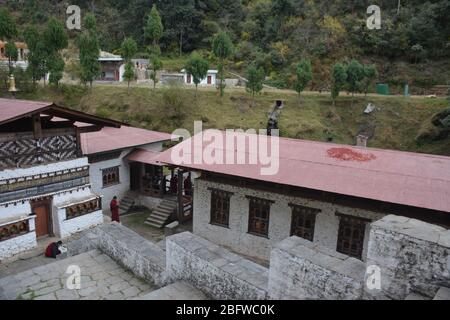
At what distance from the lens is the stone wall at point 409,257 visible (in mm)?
4770

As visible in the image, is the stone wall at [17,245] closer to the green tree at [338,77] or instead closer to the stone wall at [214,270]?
the stone wall at [214,270]

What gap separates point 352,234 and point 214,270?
6110 millimetres

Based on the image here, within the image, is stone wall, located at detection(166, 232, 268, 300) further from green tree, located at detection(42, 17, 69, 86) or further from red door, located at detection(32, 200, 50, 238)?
green tree, located at detection(42, 17, 69, 86)

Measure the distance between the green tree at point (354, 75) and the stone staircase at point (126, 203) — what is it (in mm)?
27893

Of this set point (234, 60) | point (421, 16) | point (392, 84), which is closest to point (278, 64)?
point (234, 60)

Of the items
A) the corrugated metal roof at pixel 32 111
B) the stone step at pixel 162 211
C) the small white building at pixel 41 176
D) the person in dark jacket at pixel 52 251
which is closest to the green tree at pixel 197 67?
the stone step at pixel 162 211

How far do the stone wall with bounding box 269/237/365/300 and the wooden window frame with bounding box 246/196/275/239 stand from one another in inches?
255

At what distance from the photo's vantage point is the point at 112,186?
18578 millimetres

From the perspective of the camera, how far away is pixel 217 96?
39.5 meters

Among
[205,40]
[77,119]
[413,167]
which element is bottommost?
[413,167]

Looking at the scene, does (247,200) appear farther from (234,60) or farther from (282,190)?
(234,60)


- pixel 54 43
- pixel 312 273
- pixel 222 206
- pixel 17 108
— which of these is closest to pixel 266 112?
pixel 54 43
